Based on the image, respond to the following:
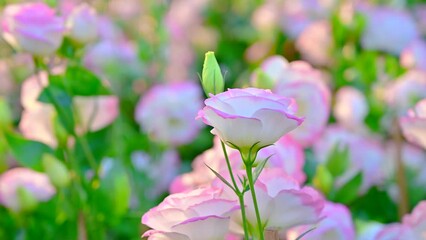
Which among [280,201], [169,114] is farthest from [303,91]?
[169,114]

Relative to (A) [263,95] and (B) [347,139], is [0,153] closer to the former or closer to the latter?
(B) [347,139]

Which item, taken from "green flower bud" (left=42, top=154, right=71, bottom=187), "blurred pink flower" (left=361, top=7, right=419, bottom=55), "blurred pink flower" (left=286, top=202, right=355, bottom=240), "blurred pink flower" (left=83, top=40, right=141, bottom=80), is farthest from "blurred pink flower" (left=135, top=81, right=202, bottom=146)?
"blurred pink flower" (left=286, top=202, right=355, bottom=240)

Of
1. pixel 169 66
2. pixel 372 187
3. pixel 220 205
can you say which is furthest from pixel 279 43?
pixel 220 205

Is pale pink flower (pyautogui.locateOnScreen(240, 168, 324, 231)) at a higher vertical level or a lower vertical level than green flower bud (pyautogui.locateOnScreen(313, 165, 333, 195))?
higher

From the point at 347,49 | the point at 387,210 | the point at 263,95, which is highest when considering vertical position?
the point at 263,95

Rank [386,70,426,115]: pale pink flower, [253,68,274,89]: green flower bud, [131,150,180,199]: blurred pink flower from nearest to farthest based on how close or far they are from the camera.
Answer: [253,68,274,89]: green flower bud → [386,70,426,115]: pale pink flower → [131,150,180,199]: blurred pink flower

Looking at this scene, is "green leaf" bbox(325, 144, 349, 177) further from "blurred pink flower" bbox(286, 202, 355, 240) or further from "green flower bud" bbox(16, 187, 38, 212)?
"green flower bud" bbox(16, 187, 38, 212)

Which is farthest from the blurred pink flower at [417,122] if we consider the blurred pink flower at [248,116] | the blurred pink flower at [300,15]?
the blurred pink flower at [300,15]
